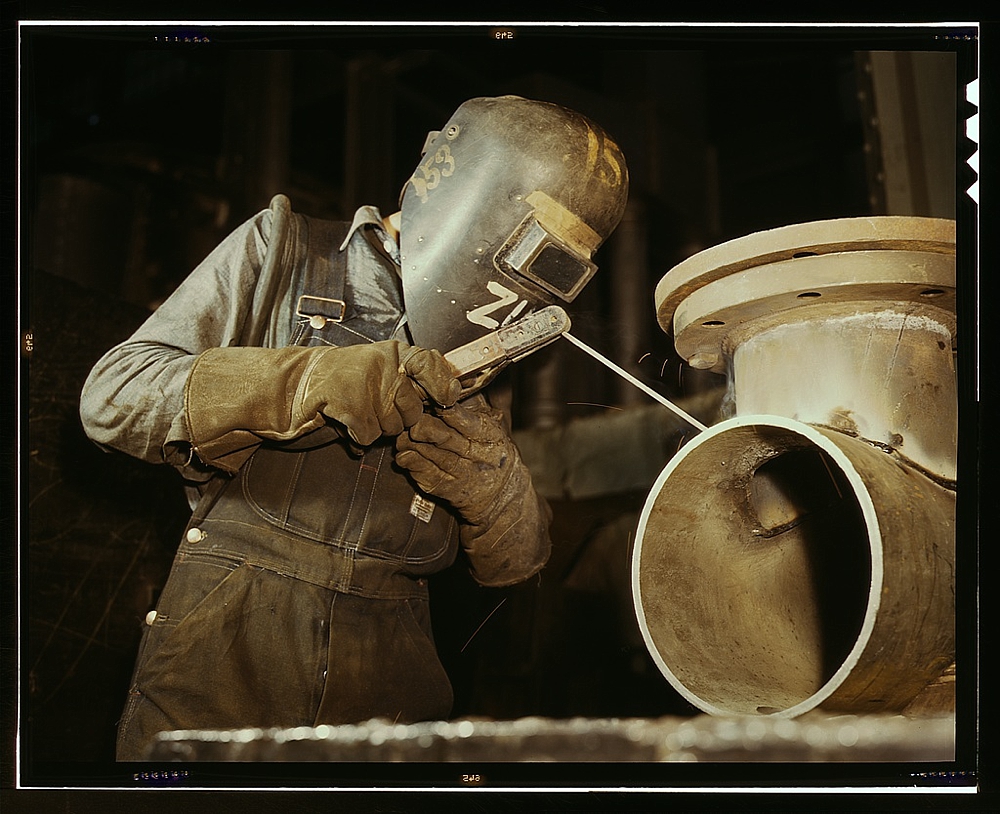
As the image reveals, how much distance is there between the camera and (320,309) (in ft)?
4.99

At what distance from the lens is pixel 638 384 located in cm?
153

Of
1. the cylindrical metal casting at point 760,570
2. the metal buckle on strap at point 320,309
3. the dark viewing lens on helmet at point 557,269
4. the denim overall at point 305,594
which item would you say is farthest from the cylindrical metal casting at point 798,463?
the metal buckle on strap at point 320,309

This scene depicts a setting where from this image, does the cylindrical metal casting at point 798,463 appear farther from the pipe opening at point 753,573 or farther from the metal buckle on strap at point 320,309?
the metal buckle on strap at point 320,309

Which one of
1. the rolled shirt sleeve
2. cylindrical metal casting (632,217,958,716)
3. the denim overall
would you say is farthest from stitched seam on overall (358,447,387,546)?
cylindrical metal casting (632,217,958,716)

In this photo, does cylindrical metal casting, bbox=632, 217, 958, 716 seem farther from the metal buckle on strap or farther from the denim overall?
the metal buckle on strap

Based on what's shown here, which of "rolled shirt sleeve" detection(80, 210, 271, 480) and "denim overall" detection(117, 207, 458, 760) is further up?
"rolled shirt sleeve" detection(80, 210, 271, 480)

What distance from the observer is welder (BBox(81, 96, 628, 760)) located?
146 centimetres

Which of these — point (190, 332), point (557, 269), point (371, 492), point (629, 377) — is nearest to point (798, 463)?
point (629, 377)

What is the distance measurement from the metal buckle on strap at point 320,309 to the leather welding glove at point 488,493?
0.22 meters

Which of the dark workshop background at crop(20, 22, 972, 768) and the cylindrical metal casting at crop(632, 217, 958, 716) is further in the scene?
the dark workshop background at crop(20, 22, 972, 768)

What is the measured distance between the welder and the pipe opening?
0.20 meters

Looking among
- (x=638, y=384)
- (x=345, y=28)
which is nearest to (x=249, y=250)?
(x=345, y=28)

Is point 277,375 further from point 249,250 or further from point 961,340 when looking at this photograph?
point 961,340

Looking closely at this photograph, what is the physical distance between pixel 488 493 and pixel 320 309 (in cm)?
37
